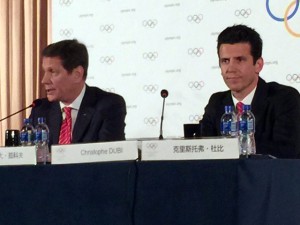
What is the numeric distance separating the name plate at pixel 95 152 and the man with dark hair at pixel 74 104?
1.27 metres

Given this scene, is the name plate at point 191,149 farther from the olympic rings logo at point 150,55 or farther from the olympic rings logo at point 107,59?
the olympic rings logo at point 107,59

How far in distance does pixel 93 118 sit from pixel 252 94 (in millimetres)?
926

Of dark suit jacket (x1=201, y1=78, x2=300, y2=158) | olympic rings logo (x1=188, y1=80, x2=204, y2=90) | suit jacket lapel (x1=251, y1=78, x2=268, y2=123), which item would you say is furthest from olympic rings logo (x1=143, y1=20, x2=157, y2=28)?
suit jacket lapel (x1=251, y1=78, x2=268, y2=123)

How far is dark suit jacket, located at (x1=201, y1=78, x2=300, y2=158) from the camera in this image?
3328 millimetres

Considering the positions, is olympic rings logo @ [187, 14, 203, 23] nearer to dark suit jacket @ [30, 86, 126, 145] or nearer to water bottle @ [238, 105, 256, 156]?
dark suit jacket @ [30, 86, 126, 145]

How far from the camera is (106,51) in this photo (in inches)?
Answer: 224

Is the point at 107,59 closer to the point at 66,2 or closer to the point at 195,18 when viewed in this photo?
the point at 66,2

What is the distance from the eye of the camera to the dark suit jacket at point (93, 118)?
153 inches

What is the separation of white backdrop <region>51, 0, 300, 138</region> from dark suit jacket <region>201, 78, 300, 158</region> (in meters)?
1.27

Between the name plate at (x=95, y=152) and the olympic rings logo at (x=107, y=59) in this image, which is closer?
the name plate at (x=95, y=152)

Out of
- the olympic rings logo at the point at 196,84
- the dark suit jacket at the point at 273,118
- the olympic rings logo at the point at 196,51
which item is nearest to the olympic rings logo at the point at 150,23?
the olympic rings logo at the point at 196,51

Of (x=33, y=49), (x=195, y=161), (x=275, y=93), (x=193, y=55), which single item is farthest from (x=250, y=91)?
(x=33, y=49)

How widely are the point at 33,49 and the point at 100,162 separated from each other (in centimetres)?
383

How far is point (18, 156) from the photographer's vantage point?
105 inches
